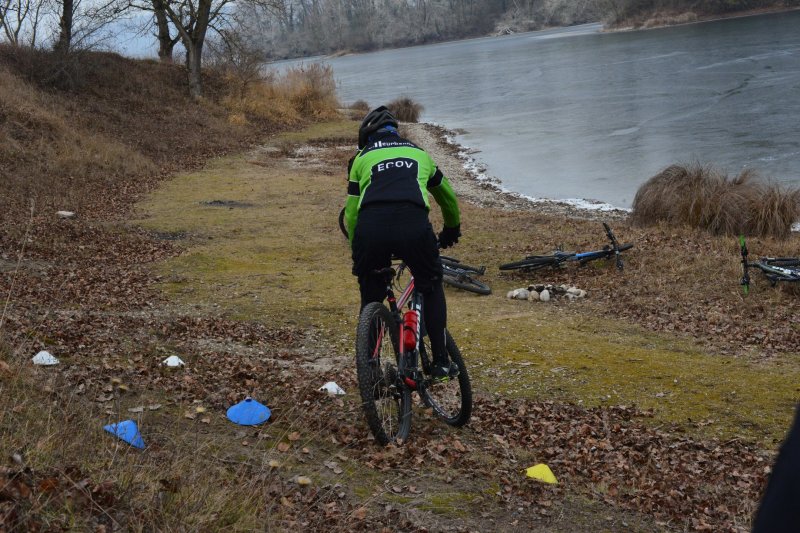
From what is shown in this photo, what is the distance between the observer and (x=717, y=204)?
16.5 meters

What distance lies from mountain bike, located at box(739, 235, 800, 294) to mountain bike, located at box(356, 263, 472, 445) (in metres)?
6.50

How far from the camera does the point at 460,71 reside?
83.4m

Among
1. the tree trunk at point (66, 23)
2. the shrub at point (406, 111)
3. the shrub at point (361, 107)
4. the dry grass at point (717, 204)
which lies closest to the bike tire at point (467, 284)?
the dry grass at point (717, 204)

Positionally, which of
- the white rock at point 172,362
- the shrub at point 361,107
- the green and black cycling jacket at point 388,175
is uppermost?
the green and black cycling jacket at point 388,175

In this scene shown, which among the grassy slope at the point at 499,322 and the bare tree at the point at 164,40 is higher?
the bare tree at the point at 164,40

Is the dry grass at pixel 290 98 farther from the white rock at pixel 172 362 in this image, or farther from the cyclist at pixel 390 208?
the cyclist at pixel 390 208

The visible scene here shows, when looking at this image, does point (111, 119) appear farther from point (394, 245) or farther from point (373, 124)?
point (394, 245)

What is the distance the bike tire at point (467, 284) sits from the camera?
1224cm

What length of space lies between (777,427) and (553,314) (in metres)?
4.42

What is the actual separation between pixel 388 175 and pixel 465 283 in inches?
280

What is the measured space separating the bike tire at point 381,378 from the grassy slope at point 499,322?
201cm

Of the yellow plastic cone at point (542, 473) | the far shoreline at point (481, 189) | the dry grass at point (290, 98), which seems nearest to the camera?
the yellow plastic cone at point (542, 473)

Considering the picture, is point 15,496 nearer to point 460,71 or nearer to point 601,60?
point 601,60

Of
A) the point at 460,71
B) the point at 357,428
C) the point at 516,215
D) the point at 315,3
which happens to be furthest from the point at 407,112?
the point at 315,3
